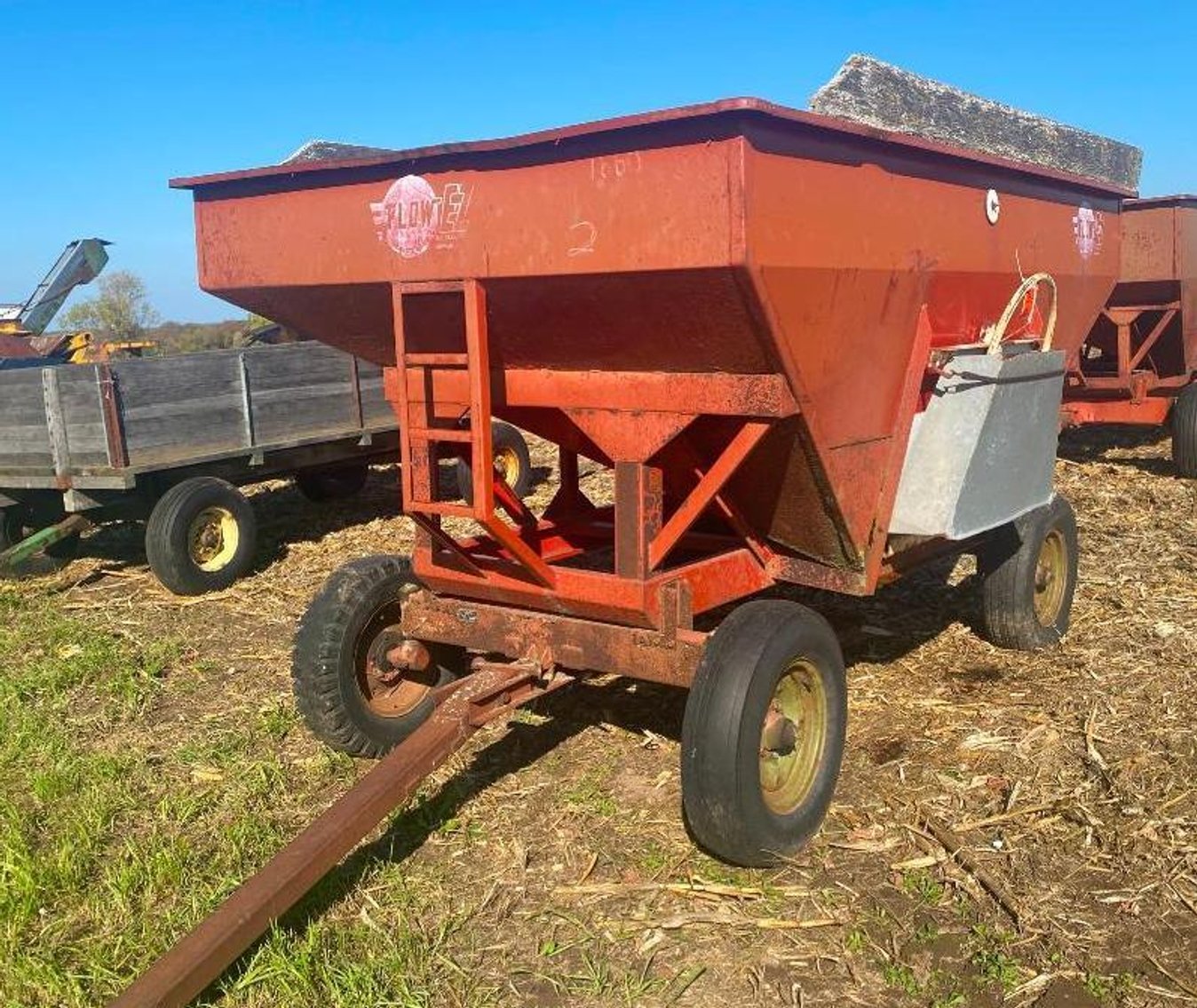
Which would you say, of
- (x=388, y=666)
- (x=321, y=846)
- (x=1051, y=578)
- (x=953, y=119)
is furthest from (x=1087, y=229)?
(x=321, y=846)

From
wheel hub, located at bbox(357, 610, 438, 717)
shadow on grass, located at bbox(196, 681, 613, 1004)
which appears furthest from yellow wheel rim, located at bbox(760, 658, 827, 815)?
wheel hub, located at bbox(357, 610, 438, 717)

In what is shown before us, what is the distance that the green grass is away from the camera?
292cm

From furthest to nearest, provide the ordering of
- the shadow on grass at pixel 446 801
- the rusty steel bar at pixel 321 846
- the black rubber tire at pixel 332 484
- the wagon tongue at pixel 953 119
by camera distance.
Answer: the black rubber tire at pixel 332 484 < the wagon tongue at pixel 953 119 < the shadow on grass at pixel 446 801 < the rusty steel bar at pixel 321 846

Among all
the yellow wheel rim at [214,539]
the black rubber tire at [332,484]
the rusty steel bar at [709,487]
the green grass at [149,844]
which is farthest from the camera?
the black rubber tire at [332,484]

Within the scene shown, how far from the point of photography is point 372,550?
26.0 feet

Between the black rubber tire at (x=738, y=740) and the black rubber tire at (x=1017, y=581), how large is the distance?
1.93m

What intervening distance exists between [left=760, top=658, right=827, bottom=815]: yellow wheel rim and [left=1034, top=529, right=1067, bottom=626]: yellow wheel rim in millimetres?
2100

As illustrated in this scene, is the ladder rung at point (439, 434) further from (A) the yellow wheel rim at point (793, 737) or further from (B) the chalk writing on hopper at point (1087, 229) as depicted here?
(B) the chalk writing on hopper at point (1087, 229)

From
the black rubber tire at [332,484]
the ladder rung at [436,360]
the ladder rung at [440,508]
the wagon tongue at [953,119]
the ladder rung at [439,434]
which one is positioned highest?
the wagon tongue at [953,119]

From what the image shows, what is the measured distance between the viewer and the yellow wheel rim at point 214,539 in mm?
7082

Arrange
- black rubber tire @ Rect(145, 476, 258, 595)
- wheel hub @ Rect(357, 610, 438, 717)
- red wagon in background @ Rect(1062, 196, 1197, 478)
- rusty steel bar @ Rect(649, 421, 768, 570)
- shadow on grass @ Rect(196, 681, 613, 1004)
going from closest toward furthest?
shadow on grass @ Rect(196, 681, 613, 1004) < rusty steel bar @ Rect(649, 421, 768, 570) < wheel hub @ Rect(357, 610, 438, 717) < black rubber tire @ Rect(145, 476, 258, 595) < red wagon in background @ Rect(1062, 196, 1197, 478)

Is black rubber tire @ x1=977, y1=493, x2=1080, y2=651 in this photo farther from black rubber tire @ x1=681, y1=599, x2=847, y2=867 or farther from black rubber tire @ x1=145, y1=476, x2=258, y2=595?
black rubber tire @ x1=145, y1=476, x2=258, y2=595

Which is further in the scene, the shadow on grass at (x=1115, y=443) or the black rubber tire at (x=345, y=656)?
the shadow on grass at (x=1115, y=443)

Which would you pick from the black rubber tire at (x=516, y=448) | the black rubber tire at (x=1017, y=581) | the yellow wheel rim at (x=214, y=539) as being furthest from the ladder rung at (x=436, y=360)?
the black rubber tire at (x=516, y=448)
